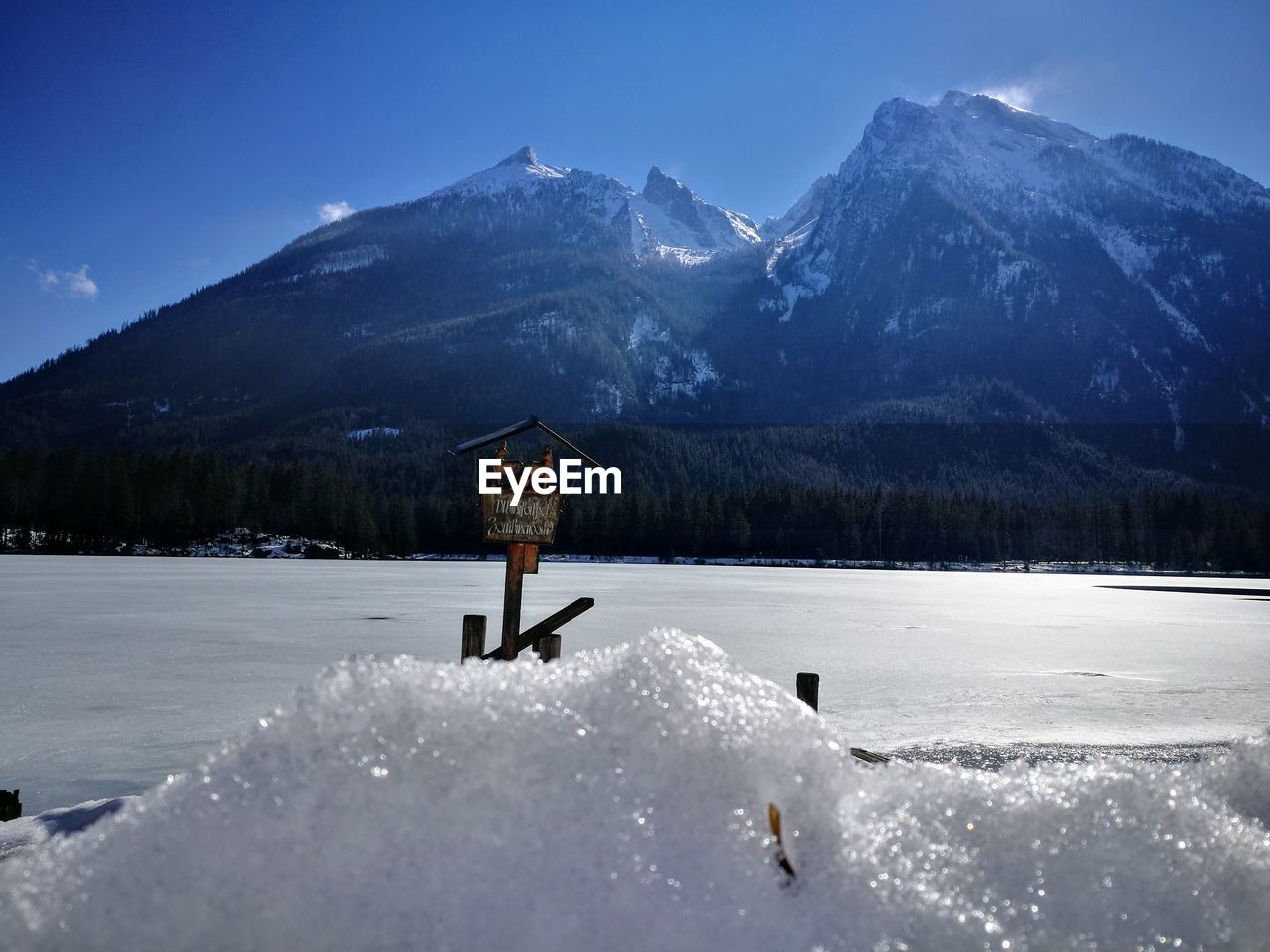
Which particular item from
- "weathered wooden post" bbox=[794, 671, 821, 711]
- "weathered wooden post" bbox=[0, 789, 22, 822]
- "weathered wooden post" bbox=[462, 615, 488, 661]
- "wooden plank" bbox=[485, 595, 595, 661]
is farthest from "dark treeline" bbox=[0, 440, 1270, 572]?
"weathered wooden post" bbox=[0, 789, 22, 822]

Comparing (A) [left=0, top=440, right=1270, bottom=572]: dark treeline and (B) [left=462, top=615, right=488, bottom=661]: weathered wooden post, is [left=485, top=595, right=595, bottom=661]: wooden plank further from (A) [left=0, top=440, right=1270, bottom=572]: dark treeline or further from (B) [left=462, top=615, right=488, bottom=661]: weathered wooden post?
(A) [left=0, top=440, right=1270, bottom=572]: dark treeline

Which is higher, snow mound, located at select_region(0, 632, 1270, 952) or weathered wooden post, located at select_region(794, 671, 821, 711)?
snow mound, located at select_region(0, 632, 1270, 952)

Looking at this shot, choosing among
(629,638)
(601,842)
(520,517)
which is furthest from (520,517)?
(629,638)

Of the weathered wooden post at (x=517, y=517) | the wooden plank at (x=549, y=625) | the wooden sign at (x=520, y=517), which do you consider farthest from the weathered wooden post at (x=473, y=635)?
the wooden sign at (x=520, y=517)

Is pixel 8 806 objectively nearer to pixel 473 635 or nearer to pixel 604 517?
pixel 473 635

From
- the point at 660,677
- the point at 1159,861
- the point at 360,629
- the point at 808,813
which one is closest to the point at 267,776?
the point at 660,677
